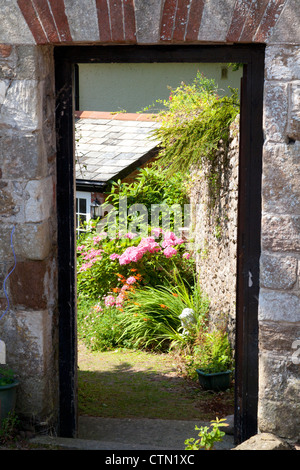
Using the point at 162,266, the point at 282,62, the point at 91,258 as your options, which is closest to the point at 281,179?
the point at 282,62

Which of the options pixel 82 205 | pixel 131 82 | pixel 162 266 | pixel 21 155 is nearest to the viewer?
pixel 21 155

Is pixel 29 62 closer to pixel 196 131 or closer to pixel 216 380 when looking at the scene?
pixel 196 131

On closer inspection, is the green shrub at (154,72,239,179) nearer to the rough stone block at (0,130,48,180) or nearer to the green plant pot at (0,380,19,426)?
the rough stone block at (0,130,48,180)

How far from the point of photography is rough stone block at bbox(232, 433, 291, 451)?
3.28 metres

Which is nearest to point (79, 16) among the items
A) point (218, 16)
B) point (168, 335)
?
point (218, 16)

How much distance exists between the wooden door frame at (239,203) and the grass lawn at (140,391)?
1260 mm

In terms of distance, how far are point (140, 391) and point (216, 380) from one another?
750 mm

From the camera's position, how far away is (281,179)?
11.3 ft

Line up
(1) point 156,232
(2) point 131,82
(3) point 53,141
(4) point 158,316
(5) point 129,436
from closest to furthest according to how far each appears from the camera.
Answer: (3) point 53,141 → (5) point 129,436 → (4) point 158,316 → (1) point 156,232 → (2) point 131,82

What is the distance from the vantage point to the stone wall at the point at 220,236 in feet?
20.2

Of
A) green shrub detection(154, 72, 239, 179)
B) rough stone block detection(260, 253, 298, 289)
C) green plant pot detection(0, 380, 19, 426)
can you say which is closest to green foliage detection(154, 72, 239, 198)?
green shrub detection(154, 72, 239, 179)

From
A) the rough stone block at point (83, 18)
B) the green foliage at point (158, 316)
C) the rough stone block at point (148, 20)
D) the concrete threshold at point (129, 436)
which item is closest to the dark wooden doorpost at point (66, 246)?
the concrete threshold at point (129, 436)

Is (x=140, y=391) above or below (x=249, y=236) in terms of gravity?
below

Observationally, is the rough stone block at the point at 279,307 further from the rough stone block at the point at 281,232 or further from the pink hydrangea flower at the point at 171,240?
the pink hydrangea flower at the point at 171,240
